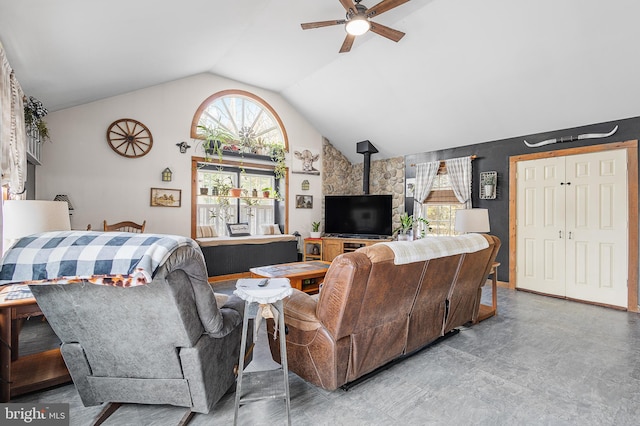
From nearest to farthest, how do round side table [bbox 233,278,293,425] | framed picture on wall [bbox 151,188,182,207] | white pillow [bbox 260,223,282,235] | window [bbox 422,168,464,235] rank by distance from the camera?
round side table [bbox 233,278,293,425], framed picture on wall [bbox 151,188,182,207], window [bbox 422,168,464,235], white pillow [bbox 260,223,282,235]

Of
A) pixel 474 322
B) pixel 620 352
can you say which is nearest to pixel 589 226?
pixel 620 352

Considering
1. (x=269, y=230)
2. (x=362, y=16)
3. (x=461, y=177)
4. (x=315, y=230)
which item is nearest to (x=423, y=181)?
(x=461, y=177)

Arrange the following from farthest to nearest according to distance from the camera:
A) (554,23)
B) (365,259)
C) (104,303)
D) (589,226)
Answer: (589,226), (554,23), (365,259), (104,303)

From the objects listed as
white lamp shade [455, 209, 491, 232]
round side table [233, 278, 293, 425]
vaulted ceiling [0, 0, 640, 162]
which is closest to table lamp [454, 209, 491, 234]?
white lamp shade [455, 209, 491, 232]

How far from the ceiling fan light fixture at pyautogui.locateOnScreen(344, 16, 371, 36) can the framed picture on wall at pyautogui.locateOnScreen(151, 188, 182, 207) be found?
3803 millimetres

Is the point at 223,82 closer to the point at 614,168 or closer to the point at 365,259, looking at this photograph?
the point at 365,259

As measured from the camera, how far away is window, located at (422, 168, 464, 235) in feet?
19.7

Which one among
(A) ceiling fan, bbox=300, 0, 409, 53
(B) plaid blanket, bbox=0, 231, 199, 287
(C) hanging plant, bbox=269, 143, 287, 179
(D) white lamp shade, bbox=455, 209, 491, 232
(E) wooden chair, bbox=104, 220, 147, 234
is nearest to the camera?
(B) plaid blanket, bbox=0, 231, 199, 287

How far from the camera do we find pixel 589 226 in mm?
4391

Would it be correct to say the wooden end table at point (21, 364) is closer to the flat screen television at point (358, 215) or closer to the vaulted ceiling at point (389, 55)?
the vaulted ceiling at point (389, 55)

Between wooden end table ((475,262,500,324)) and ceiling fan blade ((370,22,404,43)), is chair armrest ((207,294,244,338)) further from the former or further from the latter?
ceiling fan blade ((370,22,404,43))

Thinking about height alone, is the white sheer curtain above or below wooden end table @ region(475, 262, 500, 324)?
above

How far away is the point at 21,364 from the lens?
232 centimetres

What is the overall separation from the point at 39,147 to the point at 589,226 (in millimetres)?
7580
